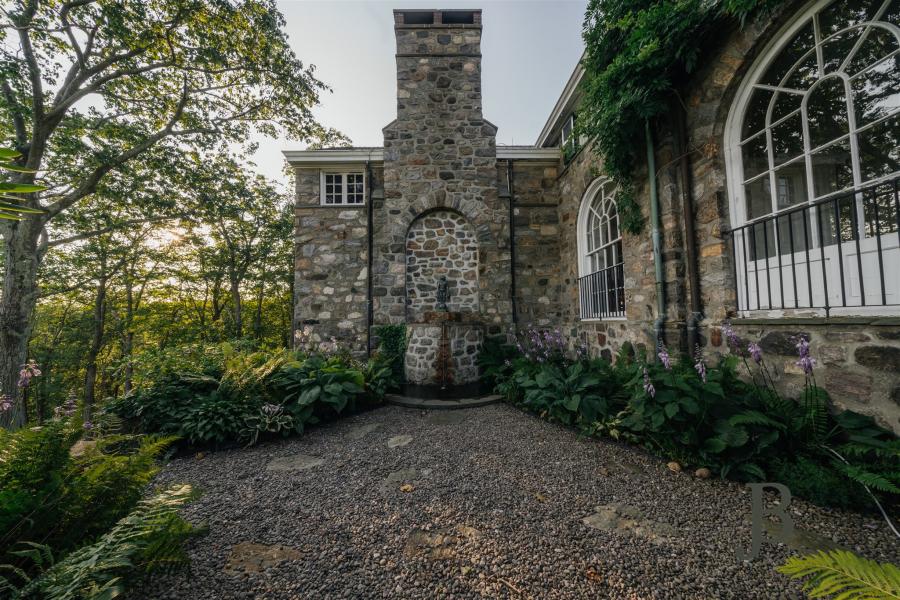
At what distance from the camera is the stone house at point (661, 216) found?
2424 mm

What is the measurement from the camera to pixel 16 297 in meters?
5.63

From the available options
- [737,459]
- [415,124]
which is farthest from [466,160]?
[737,459]

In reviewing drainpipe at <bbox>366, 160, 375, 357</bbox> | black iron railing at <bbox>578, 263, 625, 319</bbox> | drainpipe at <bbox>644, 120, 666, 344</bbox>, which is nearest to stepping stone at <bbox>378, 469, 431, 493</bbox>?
drainpipe at <bbox>644, 120, 666, 344</bbox>

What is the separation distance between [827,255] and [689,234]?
1057 mm

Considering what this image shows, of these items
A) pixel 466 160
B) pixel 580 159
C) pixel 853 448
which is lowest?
pixel 853 448

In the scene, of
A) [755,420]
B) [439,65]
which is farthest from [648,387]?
[439,65]

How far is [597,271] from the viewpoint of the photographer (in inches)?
212

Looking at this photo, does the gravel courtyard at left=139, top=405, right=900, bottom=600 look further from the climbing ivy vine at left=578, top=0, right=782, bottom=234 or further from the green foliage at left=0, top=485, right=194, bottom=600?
the climbing ivy vine at left=578, top=0, right=782, bottom=234

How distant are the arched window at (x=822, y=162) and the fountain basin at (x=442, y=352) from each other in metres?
3.43

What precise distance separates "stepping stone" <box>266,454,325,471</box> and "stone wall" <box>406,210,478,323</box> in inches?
156

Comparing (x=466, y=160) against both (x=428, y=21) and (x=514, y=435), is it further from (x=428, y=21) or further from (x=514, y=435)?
(x=514, y=435)

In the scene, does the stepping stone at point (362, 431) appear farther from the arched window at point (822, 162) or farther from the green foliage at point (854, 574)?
the arched window at point (822, 162)

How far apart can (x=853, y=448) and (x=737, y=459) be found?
1.94 feet

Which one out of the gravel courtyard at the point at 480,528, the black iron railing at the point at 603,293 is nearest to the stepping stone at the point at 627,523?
the gravel courtyard at the point at 480,528
